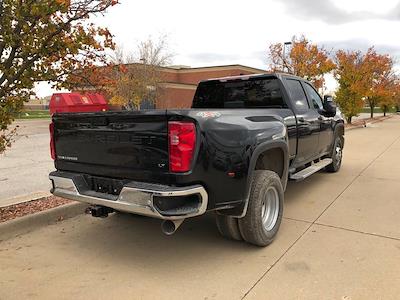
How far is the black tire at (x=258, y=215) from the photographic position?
152 inches

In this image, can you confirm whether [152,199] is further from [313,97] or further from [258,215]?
[313,97]

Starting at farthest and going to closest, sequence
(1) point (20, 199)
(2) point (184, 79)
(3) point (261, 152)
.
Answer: (2) point (184, 79), (1) point (20, 199), (3) point (261, 152)

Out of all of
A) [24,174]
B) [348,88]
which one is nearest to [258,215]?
[24,174]

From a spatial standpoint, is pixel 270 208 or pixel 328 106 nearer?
pixel 270 208

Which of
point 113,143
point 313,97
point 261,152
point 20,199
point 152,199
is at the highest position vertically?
point 313,97

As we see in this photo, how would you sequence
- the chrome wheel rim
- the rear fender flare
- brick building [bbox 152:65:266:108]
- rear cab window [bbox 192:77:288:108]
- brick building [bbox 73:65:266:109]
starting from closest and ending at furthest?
the rear fender flare → the chrome wheel rim → rear cab window [bbox 192:77:288:108] → brick building [bbox 73:65:266:109] → brick building [bbox 152:65:266:108]

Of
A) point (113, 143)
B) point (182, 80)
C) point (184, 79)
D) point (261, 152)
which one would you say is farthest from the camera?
point (182, 80)

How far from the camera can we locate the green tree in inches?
173

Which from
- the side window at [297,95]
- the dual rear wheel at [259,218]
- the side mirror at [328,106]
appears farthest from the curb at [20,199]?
the side mirror at [328,106]

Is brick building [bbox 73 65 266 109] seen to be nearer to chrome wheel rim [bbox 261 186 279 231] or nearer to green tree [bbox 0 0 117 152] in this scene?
green tree [bbox 0 0 117 152]

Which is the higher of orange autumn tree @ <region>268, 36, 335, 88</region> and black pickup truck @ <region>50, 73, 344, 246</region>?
orange autumn tree @ <region>268, 36, 335, 88</region>

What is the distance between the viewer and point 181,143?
325cm

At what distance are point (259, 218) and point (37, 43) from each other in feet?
11.2

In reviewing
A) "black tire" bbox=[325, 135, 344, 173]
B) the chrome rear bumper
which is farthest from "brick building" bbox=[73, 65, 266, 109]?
the chrome rear bumper
